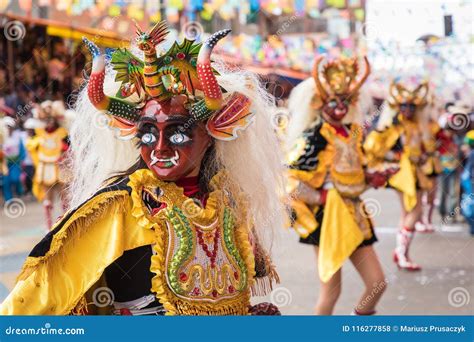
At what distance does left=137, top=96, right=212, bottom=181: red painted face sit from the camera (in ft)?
10.1

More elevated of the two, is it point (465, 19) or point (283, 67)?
point (465, 19)

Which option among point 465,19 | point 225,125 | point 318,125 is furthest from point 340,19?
point 225,125

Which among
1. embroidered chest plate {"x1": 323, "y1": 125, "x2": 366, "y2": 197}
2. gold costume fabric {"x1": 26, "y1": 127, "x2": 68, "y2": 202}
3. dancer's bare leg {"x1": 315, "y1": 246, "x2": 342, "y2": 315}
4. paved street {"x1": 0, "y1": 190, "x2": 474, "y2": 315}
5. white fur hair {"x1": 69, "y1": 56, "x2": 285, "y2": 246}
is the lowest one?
paved street {"x1": 0, "y1": 190, "x2": 474, "y2": 315}

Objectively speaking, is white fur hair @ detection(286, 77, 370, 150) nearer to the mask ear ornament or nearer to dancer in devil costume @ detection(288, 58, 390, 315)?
dancer in devil costume @ detection(288, 58, 390, 315)

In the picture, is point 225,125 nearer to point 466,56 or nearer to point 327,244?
point 327,244

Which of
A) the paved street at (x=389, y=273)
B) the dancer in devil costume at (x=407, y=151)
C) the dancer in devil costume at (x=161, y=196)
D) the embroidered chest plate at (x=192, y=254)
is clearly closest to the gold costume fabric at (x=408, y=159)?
the dancer in devil costume at (x=407, y=151)

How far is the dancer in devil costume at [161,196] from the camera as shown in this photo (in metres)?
2.91

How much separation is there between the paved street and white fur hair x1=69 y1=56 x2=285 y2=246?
31cm

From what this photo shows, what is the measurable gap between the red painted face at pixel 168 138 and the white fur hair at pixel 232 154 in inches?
8.6

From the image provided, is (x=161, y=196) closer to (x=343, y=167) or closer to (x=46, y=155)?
(x=343, y=167)

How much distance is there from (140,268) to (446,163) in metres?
9.14

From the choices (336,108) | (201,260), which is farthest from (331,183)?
(201,260)

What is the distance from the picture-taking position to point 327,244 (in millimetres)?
5559

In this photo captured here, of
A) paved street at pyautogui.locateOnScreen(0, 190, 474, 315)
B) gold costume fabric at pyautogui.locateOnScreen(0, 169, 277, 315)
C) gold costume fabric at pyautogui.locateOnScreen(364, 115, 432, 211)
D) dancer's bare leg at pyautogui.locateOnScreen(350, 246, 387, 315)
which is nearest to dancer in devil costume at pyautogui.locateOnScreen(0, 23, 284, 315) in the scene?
gold costume fabric at pyautogui.locateOnScreen(0, 169, 277, 315)
